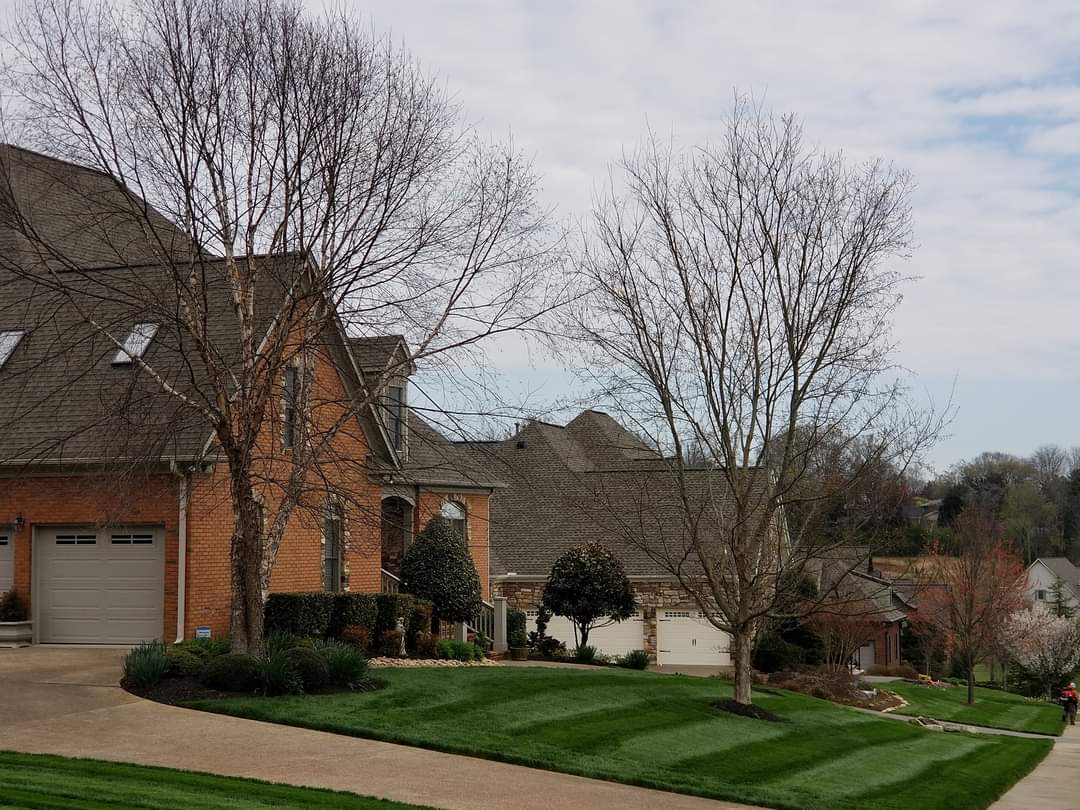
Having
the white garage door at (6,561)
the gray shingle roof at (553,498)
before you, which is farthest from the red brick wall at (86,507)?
the gray shingle roof at (553,498)

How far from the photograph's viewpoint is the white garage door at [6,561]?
20891mm

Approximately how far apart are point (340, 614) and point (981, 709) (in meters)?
23.3

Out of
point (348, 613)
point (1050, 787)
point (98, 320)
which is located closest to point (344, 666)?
point (348, 613)

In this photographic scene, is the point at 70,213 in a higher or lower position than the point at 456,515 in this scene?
higher

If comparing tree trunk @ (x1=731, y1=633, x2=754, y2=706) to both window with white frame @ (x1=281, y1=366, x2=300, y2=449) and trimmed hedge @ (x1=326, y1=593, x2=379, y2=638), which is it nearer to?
trimmed hedge @ (x1=326, y1=593, x2=379, y2=638)

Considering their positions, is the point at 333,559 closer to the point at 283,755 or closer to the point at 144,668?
the point at 144,668

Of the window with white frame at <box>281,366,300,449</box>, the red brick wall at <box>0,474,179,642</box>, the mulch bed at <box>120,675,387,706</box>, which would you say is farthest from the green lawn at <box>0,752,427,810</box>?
the red brick wall at <box>0,474,179,642</box>

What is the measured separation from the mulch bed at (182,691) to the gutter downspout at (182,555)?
10.3 feet

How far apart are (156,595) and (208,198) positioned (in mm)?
7692

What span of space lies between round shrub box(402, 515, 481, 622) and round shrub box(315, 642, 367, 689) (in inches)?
312

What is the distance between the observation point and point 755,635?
23.5 metres

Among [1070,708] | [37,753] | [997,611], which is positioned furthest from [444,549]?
[997,611]

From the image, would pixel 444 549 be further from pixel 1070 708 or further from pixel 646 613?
pixel 1070 708

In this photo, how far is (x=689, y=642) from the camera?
116ft
